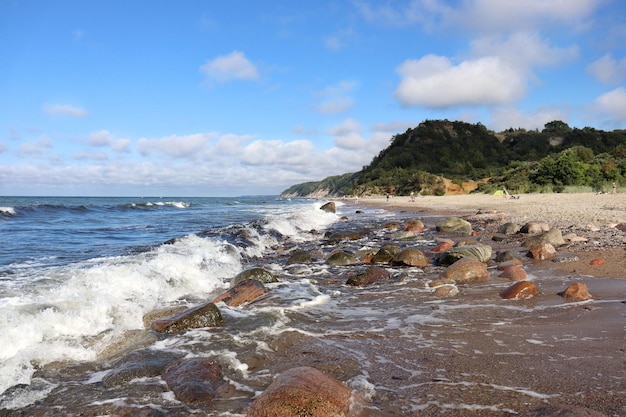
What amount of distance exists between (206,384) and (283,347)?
112 cm

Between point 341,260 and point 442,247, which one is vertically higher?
point 442,247

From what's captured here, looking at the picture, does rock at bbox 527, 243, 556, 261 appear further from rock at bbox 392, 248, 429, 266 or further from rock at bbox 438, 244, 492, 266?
rock at bbox 392, 248, 429, 266

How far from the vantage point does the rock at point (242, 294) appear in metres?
6.70

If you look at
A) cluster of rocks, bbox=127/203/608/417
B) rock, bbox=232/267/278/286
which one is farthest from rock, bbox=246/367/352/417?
rock, bbox=232/267/278/286

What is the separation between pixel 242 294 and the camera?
271 inches

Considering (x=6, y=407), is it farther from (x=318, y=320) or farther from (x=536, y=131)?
(x=536, y=131)

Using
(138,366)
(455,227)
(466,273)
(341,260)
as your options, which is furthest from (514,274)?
(455,227)

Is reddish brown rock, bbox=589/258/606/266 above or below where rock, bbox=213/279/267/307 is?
above

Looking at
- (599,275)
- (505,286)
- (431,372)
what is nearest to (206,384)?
(431,372)

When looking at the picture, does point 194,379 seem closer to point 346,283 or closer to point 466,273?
point 346,283

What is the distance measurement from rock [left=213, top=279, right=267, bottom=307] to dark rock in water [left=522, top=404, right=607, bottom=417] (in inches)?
182

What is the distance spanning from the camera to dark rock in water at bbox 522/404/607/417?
278 cm

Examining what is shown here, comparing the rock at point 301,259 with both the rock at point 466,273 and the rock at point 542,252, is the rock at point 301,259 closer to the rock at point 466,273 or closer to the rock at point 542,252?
the rock at point 466,273

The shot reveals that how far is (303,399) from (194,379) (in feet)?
4.10
